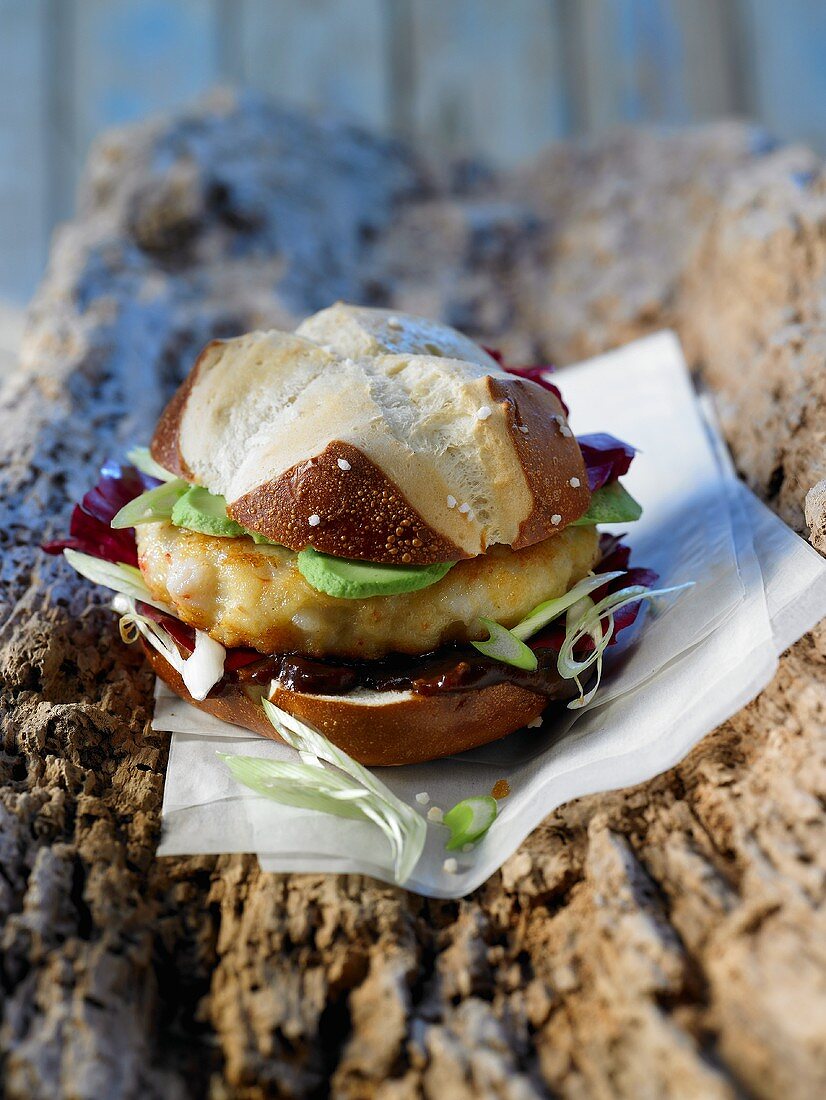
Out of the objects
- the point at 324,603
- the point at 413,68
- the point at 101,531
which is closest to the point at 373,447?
the point at 324,603

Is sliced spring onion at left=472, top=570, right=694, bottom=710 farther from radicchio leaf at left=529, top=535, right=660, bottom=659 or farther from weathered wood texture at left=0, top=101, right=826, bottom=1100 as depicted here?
weathered wood texture at left=0, top=101, right=826, bottom=1100

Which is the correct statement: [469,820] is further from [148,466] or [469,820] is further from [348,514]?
[148,466]

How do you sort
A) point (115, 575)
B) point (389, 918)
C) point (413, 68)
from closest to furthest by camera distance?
point (389, 918)
point (115, 575)
point (413, 68)

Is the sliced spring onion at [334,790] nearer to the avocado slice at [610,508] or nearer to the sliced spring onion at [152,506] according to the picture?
the sliced spring onion at [152,506]

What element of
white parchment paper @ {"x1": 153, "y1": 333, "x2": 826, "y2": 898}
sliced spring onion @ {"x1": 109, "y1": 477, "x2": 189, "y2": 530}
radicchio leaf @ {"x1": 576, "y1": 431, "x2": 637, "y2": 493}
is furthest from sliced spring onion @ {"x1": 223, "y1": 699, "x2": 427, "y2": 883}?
radicchio leaf @ {"x1": 576, "y1": 431, "x2": 637, "y2": 493}

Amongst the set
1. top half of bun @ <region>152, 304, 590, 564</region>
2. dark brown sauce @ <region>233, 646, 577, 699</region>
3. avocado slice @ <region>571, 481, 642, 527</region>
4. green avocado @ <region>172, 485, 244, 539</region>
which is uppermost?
top half of bun @ <region>152, 304, 590, 564</region>

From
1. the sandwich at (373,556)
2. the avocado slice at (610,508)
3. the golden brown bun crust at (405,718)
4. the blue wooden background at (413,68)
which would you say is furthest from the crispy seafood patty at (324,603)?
the blue wooden background at (413,68)
